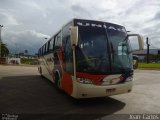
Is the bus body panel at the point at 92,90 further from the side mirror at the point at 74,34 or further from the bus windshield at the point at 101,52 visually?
the side mirror at the point at 74,34

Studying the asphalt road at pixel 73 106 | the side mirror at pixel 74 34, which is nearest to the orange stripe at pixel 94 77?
the asphalt road at pixel 73 106

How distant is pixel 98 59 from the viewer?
Answer: 801 centimetres

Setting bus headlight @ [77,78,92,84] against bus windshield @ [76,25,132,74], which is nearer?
bus headlight @ [77,78,92,84]

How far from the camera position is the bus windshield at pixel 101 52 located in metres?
7.95

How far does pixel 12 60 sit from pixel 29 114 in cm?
5373

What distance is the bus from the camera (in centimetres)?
782

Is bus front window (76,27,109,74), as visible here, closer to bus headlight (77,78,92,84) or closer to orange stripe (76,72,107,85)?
orange stripe (76,72,107,85)

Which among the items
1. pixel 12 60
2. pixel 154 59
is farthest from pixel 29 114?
pixel 154 59

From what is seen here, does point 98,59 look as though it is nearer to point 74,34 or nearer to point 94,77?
point 94,77

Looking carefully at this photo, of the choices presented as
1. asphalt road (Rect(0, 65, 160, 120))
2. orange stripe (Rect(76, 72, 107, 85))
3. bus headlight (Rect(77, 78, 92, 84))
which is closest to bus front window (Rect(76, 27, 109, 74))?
orange stripe (Rect(76, 72, 107, 85))

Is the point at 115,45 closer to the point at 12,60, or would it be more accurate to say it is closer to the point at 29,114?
the point at 29,114

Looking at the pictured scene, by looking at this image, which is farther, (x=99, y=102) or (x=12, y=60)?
(x=12, y=60)

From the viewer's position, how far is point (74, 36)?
7.59 meters

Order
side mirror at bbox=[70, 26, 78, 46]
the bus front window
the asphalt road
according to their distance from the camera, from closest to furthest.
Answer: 1. the asphalt road
2. side mirror at bbox=[70, 26, 78, 46]
3. the bus front window
